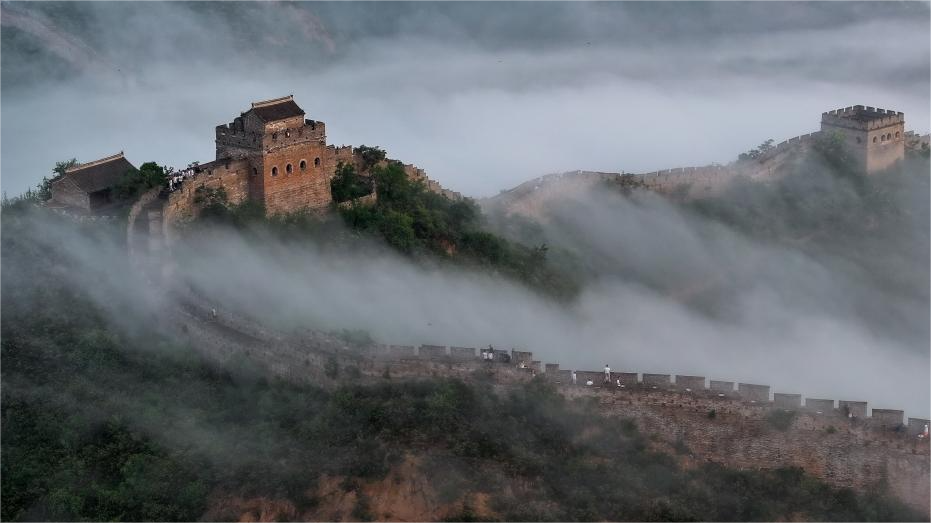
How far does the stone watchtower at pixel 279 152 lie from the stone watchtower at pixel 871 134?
17.1 meters

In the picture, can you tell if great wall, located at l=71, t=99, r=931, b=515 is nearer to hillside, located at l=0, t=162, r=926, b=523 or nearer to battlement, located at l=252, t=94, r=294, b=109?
hillside, located at l=0, t=162, r=926, b=523

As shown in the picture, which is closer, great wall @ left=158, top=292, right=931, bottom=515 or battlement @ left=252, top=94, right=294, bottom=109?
great wall @ left=158, top=292, right=931, bottom=515

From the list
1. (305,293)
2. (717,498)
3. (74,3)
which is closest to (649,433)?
(717,498)

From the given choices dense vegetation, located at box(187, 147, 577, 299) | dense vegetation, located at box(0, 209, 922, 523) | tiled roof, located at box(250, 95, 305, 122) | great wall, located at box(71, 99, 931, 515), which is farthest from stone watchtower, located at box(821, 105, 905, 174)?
dense vegetation, located at box(0, 209, 922, 523)

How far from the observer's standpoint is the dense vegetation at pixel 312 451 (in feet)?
91.6

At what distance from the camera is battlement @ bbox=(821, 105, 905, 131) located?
47906 millimetres

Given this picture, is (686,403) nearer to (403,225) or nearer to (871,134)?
(403,225)

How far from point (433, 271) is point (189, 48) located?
30.8m

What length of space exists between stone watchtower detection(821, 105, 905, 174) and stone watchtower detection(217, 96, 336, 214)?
56.2 feet

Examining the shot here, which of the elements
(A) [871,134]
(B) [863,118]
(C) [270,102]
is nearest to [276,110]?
(C) [270,102]

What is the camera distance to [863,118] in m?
48.2

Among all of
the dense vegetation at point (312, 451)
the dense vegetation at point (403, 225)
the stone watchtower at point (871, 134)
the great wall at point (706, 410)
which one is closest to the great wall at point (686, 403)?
the great wall at point (706, 410)

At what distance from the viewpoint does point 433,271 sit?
37969mm

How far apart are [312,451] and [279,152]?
10.7 m
